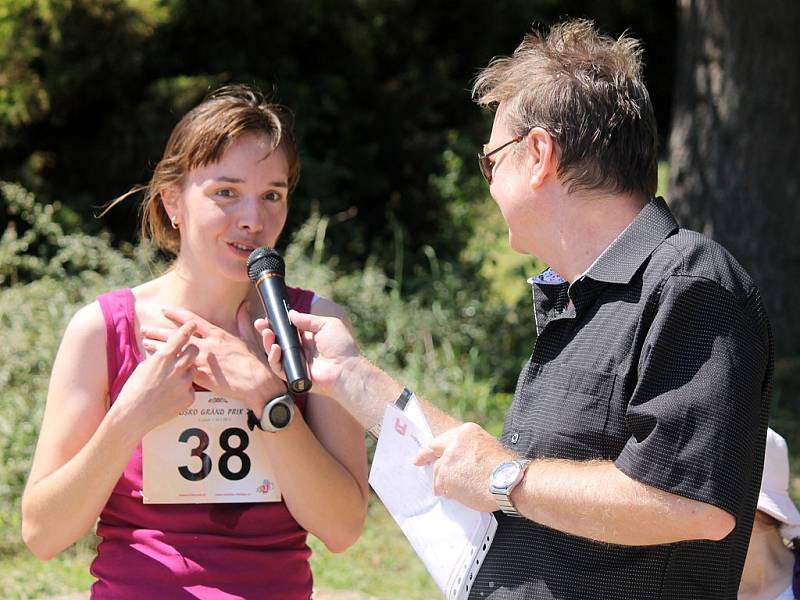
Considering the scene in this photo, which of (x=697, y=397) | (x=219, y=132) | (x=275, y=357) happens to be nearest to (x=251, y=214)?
(x=219, y=132)

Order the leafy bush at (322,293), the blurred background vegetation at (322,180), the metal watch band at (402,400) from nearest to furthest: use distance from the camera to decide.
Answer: the metal watch band at (402,400), the leafy bush at (322,293), the blurred background vegetation at (322,180)

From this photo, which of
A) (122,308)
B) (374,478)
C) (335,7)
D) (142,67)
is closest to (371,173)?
(335,7)

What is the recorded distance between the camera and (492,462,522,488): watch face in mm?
1958

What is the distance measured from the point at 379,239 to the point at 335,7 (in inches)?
77.5

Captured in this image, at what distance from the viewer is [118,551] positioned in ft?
9.24

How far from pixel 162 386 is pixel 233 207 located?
0.57 m

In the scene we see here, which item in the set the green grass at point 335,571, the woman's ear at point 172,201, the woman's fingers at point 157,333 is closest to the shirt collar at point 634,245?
the woman's fingers at point 157,333

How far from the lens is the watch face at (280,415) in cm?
264

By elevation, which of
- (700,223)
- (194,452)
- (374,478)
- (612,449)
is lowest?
(700,223)

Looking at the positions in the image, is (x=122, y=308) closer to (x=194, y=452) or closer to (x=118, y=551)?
(x=194, y=452)

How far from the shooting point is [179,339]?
2.67 m

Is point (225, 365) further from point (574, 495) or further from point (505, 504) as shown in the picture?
point (574, 495)

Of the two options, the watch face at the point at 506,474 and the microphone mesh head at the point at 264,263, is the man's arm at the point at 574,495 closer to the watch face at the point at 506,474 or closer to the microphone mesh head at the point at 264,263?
the watch face at the point at 506,474

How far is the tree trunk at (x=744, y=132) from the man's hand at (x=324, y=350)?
20.6ft
